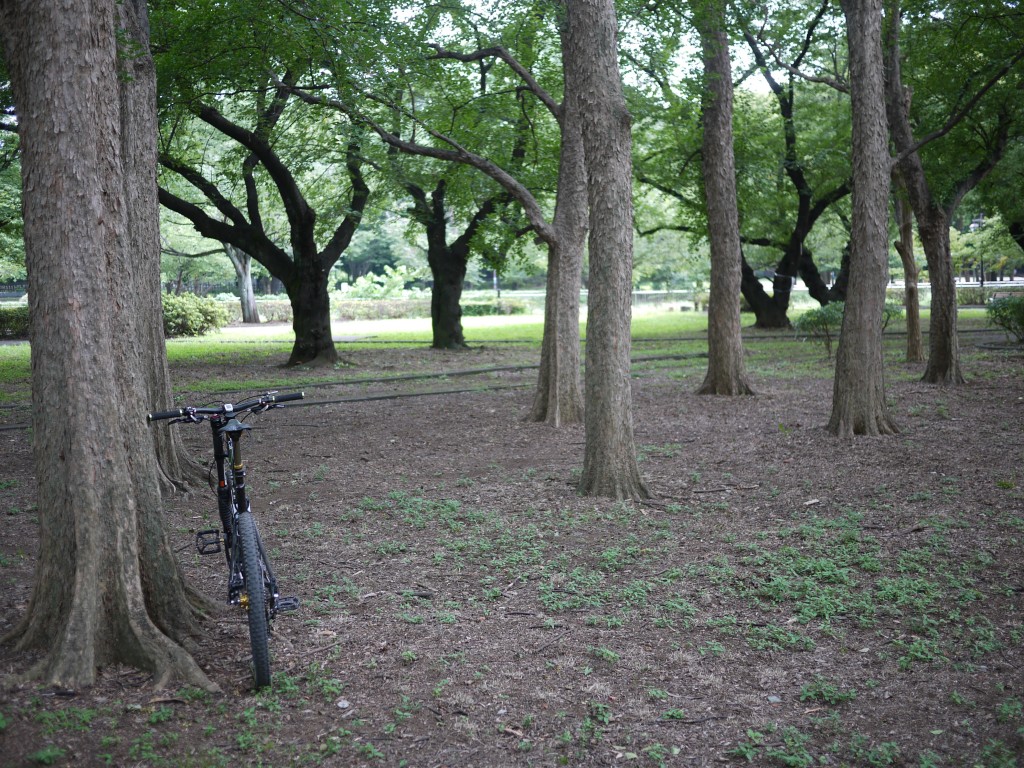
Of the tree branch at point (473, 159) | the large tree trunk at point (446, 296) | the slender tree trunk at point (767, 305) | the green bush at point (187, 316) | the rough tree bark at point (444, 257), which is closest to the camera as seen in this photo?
the tree branch at point (473, 159)

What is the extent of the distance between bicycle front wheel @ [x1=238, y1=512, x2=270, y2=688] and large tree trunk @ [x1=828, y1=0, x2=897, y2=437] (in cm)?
791

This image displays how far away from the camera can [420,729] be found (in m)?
3.78

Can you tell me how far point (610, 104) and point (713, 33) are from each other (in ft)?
19.4

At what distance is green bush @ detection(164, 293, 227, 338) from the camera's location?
31.9m

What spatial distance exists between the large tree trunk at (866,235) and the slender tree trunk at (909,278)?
647 centimetres

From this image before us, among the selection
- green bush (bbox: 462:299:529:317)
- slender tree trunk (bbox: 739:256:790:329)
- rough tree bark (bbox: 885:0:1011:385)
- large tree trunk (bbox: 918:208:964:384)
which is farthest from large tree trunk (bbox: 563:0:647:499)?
green bush (bbox: 462:299:529:317)

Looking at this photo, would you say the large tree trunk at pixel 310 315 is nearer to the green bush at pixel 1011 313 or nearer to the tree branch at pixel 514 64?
the tree branch at pixel 514 64

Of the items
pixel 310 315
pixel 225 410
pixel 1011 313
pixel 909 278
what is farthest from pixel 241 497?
pixel 1011 313

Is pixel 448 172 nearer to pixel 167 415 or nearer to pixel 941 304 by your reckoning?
pixel 941 304

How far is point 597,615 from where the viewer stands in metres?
5.11

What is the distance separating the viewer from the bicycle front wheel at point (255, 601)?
3.91m

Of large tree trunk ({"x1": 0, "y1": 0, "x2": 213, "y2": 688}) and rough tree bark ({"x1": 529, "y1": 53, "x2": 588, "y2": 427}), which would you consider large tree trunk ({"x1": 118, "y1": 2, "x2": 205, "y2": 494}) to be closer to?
large tree trunk ({"x1": 0, "y1": 0, "x2": 213, "y2": 688})

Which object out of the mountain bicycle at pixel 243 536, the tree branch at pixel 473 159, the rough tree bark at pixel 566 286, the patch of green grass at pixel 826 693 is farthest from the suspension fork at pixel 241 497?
the tree branch at pixel 473 159

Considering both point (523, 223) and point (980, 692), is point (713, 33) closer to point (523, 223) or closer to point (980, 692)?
point (523, 223)
